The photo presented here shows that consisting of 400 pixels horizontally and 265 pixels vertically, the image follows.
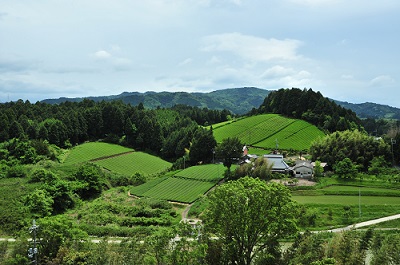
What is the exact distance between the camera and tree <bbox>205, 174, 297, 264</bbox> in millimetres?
20000

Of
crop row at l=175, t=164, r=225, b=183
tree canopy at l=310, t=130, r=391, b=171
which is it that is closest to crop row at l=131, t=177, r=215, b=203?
crop row at l=175, t=164, r=225, b=183

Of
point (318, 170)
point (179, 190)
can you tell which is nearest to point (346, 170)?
point (318, 170)

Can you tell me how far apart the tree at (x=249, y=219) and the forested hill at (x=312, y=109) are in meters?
59.2

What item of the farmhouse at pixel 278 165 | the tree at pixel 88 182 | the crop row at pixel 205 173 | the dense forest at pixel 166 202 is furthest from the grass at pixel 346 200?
the tree at pixel 88 182

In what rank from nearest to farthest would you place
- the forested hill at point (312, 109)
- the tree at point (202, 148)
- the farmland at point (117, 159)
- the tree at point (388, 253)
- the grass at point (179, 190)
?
the tree at point (388, 253) → the grass at point (179, 190) → the tree at point (202, 148) → the farmland at point (117, 159) → the forested hill at point (312, 109)

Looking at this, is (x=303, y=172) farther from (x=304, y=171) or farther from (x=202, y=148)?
(x=202, y=148)

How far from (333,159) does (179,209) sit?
2497 cm

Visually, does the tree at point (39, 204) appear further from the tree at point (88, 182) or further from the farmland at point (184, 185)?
the farmland at point (184, 185)

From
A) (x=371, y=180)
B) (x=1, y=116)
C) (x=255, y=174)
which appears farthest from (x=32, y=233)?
(x=1, y=116)

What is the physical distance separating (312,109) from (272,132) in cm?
1534

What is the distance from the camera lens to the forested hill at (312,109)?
252ft

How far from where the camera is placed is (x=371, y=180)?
43062 mm

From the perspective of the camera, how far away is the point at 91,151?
67.4 m

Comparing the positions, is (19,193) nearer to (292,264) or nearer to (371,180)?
(292,264)
